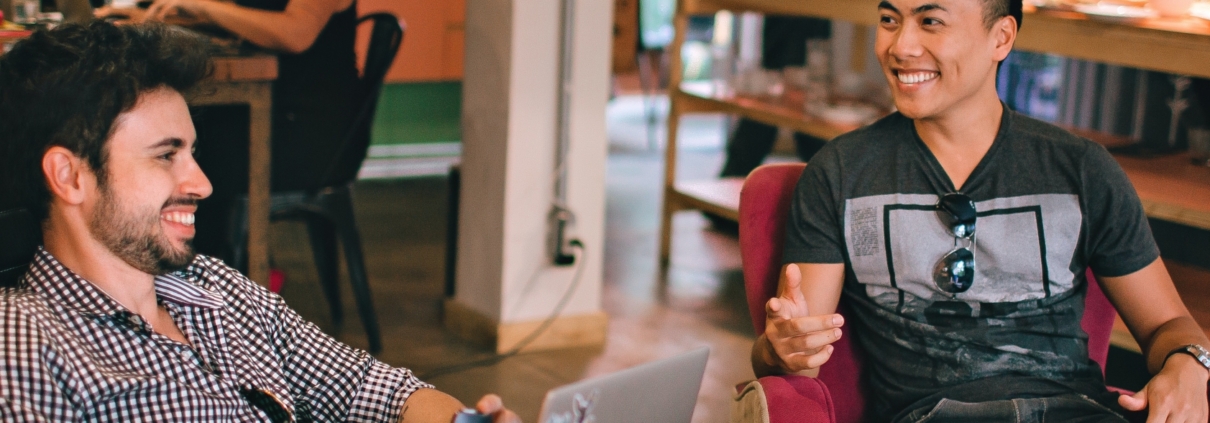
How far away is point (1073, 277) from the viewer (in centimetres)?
177

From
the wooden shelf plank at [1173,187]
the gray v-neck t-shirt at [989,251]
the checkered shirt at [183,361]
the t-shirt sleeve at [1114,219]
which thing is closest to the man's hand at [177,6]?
the checkered shirt at [183,361]

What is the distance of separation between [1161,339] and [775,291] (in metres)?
0.56

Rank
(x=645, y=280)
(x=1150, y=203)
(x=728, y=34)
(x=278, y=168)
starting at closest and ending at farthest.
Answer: (x=1150, y=203) → (x=278, y=168) → (x=645, y=280) → (x=728, y=34)

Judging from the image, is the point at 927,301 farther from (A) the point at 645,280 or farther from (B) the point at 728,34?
(B) the point at 728,34

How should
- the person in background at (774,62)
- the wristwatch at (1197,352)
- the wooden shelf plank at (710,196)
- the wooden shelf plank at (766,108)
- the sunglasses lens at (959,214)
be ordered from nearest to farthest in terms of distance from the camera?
the wristwatch at (1197,352), the sunglasses lens at (959,214), the wooden shelf plank at (766,108), the wooden shelf plank at (710,196), the person in background at (774,62)

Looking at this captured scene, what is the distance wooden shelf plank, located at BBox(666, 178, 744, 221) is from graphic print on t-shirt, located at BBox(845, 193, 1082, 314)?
2.33m

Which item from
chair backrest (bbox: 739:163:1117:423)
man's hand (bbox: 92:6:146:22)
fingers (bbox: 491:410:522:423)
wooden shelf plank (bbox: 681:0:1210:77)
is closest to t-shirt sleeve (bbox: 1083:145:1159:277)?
chair backrest (bbox: 739:163:1117:423)

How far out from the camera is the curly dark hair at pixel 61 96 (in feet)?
4.21

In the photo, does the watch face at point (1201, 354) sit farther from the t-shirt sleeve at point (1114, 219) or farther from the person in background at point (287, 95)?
the person in background at point (287, 95)

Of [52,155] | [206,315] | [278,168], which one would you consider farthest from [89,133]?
[278,168]

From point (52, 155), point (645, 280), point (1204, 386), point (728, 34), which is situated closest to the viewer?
point (52, 155)

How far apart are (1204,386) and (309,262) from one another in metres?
3.30

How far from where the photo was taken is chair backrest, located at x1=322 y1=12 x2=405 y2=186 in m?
3.15

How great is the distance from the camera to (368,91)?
317cm
